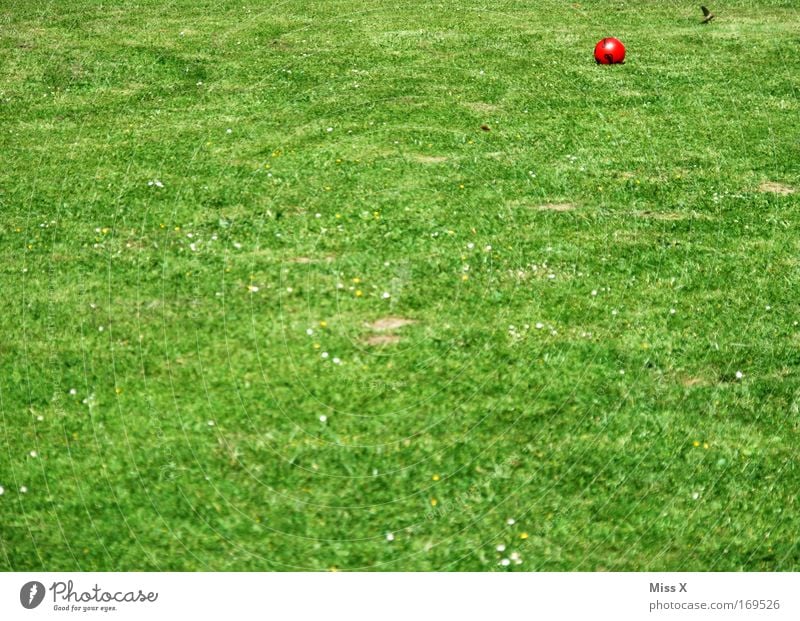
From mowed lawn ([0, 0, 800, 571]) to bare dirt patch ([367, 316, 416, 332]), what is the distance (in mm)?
30

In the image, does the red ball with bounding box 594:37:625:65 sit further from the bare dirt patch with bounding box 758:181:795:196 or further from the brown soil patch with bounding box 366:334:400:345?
the brown soil patch with bounding box 366:334:400:345

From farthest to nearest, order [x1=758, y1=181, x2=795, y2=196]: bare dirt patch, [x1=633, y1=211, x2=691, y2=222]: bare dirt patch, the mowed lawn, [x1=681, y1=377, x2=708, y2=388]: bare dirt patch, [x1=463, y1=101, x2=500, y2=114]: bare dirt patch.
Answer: [x1=463, y1=101, x2=500, y2=114]: bare dirt patch < [x1=758, y1=181, x2=795, y2=196]: bare dirt patch < [x1=633, y1=211, x2=691, y2=222]: bare dirt patch < [x1=681, y1=377, x2=708, y2=388]: bare dirt patch < the mowed lawn

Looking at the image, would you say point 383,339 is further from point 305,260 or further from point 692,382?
point 692,382

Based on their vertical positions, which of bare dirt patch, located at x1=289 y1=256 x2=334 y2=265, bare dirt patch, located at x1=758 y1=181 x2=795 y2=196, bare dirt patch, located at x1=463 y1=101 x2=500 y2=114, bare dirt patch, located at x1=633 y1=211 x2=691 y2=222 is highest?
bare dirt patch, located at x1=463 y1=101 x2=500 y2=114

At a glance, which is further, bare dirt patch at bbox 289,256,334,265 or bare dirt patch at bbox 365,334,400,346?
bare dirt patch at bbox 289,256,334,265

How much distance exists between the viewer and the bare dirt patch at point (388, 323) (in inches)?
416

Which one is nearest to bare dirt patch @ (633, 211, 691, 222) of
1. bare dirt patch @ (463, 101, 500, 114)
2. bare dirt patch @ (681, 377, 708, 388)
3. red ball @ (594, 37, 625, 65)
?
bare dirt patch @ (681, 377, 708, 388)

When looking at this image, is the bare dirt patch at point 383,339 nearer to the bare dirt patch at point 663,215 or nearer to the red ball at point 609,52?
the bare dirt patch at point 663,215

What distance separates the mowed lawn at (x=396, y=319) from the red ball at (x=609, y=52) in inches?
24.0

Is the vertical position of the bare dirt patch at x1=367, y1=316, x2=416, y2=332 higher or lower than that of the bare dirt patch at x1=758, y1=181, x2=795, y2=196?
lower

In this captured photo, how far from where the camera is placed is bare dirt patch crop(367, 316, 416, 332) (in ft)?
34.7

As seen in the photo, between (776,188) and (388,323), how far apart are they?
280 inches

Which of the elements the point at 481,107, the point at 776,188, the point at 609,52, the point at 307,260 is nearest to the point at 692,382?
the point at 307,260
